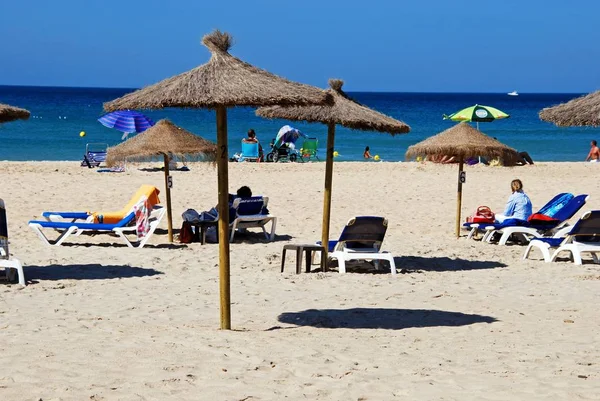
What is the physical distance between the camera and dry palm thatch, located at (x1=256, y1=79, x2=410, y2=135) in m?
9.54

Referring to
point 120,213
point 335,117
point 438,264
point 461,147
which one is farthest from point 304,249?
point 461,147

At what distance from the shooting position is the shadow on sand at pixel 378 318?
7.42 metres

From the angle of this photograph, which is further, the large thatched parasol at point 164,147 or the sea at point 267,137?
the sea at point 267,137

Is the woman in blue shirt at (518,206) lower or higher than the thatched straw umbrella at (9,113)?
lower

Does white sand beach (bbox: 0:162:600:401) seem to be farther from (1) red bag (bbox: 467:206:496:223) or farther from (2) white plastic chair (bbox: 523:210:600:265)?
(1) red bag (bbox: 467:206:496:223)

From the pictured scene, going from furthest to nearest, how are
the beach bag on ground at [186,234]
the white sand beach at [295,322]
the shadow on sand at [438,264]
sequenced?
the beach bag on ground at [186,234]
the shadow on sand at [438,264]
the white sand beach at [295,322]

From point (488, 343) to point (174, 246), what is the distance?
231 inches

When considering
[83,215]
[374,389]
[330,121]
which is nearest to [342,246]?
[330,121]

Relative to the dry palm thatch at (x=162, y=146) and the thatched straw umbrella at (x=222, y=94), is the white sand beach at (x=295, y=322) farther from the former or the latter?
the dry palm thatch at (x=162, y=146)

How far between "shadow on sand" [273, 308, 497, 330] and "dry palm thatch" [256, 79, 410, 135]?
2334mm

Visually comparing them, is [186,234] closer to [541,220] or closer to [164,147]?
[164,147]

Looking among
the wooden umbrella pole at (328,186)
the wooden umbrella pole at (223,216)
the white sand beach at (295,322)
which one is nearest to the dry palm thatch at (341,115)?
the wooden umbrella pole at (328,186)

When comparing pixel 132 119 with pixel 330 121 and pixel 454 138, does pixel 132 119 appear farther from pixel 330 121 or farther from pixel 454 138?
pixel 330 121

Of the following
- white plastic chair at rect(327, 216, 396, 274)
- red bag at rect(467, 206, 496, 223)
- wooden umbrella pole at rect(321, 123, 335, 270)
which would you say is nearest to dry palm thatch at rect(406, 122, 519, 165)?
red bag at rect(467, 206, 496, 223)
